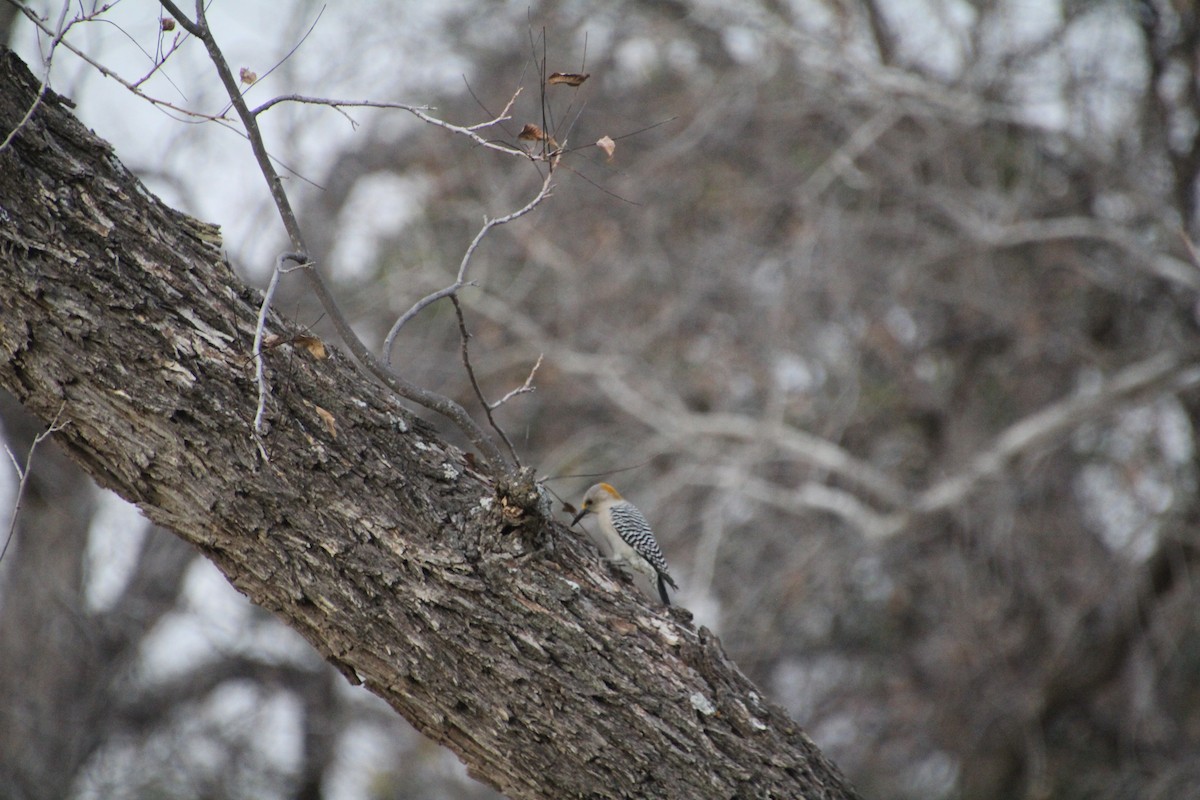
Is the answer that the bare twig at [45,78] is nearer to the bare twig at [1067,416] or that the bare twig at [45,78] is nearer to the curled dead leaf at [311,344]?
the curled dead leaf at [311,344]

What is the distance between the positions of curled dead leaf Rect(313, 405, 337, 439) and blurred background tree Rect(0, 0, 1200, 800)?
4.72m

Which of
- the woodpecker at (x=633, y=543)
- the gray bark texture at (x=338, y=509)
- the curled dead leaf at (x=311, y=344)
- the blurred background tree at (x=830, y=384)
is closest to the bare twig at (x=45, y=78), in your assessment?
the gray bark texture at (x=338, y=509)

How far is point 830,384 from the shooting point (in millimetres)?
8016

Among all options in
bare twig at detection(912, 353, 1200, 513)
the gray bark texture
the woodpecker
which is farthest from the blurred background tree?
the gray bark texture

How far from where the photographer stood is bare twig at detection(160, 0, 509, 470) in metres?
2.18

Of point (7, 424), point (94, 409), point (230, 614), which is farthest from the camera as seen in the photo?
point (230, 614)

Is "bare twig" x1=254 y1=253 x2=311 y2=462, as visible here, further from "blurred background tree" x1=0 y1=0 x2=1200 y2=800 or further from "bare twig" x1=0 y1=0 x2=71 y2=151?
"blurred background tree" x1=0 y1=0 x2=1200 y2=800

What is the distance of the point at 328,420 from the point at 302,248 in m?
0.40

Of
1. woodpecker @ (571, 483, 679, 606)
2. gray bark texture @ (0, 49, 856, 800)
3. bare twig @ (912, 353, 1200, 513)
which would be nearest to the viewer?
gray bark texture @ (0, 49, 856, 800)

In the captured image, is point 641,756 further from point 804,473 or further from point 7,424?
point 7,424

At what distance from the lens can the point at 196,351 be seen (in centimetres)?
232

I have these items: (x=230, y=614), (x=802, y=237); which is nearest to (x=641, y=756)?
(x=802, y=237)

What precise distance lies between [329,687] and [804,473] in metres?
4.19

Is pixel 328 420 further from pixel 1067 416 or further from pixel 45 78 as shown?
pixel 1067 416
